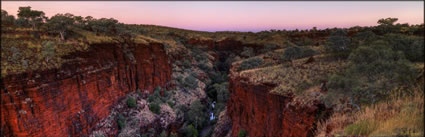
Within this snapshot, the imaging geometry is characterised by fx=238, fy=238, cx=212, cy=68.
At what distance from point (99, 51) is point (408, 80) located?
2216cm

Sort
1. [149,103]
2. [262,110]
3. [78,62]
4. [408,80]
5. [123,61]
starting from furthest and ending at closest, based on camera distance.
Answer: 1. [149,103]
2. [123,61]
3. [78,62]
4. [262,110]
5. [408,80]

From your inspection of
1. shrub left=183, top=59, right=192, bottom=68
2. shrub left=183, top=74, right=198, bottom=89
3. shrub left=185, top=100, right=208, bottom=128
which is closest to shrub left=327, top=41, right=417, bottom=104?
shrub left=185, top=100, right=208, bottom=128

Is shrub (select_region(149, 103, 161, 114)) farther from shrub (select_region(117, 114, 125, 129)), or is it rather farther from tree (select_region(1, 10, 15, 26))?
tree (select_region(1, 10, 15, 26))

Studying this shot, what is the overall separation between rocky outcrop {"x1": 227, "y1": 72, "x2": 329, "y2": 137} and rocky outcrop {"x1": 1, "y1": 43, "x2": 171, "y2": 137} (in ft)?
37.7

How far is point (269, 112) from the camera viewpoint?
13367 millimetres

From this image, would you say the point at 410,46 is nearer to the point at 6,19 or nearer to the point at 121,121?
the point at 121,121

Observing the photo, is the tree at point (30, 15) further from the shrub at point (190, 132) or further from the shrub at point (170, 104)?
the shrub at point (190, 132)

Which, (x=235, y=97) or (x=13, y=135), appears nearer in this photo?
(x=13, y=135)

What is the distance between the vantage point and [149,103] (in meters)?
27.7

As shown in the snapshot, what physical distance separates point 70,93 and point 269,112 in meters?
13.5

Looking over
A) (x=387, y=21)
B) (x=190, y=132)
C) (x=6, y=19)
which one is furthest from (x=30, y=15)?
(x=387, y=21)

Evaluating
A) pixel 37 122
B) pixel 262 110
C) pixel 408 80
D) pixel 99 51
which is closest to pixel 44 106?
pixel 37 122

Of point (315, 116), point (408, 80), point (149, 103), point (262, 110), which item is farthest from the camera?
point (149, 103)

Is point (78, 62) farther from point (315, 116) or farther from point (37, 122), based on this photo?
point (315, 116)
